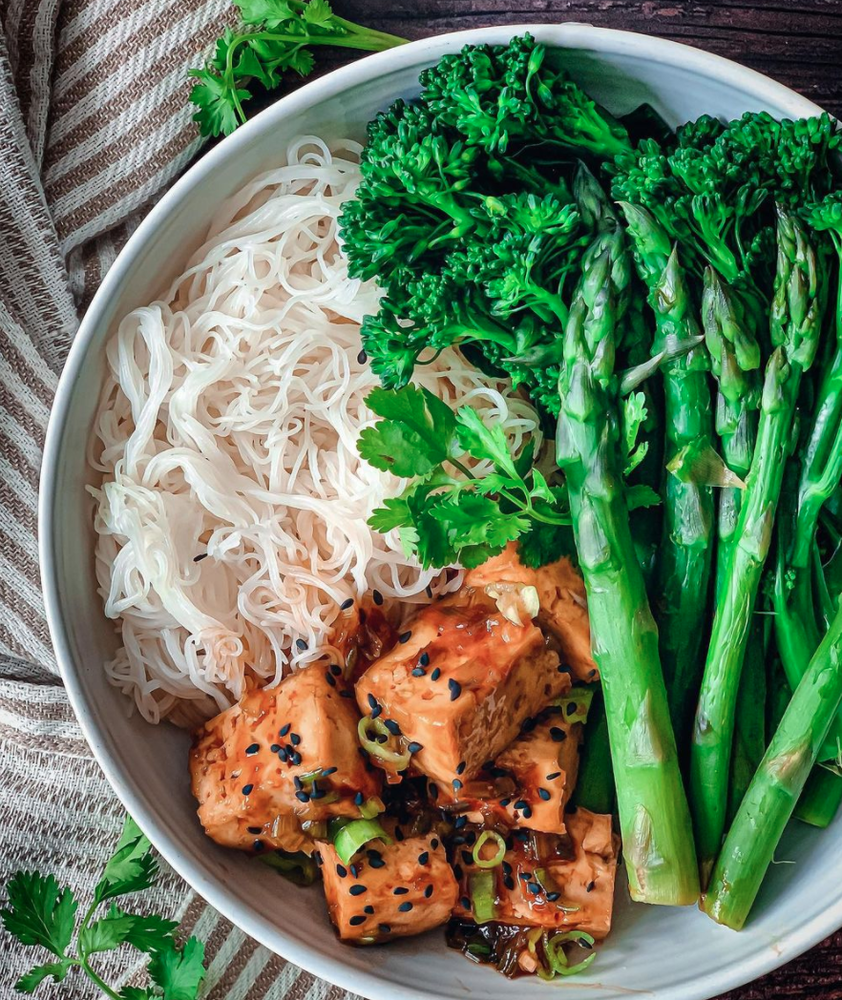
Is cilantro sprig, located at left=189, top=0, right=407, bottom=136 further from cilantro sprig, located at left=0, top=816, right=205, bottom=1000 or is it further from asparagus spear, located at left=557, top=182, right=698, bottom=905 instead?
cilantro sprig, located at left=0, top=816, right=205, bottom=1000

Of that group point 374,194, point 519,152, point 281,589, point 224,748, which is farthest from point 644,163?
point 224,748

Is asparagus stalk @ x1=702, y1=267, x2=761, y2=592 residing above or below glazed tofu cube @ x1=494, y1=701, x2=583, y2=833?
above

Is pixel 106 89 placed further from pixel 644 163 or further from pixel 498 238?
pixel 644 163

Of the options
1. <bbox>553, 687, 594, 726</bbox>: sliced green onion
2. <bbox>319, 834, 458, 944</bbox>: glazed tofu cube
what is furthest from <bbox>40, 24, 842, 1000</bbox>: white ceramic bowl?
<bbox>553, 687, 594, 726</bbox>: sliced green onion

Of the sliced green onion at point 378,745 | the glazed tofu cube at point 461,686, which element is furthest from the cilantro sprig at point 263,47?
the sliced green onion at point 378,745

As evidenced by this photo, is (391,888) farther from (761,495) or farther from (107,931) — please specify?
(761,495)

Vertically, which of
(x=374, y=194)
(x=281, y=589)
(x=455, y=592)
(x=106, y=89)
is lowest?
(x=455, y=592)

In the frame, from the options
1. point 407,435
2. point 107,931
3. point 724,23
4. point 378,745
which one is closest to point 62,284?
point 407,435
